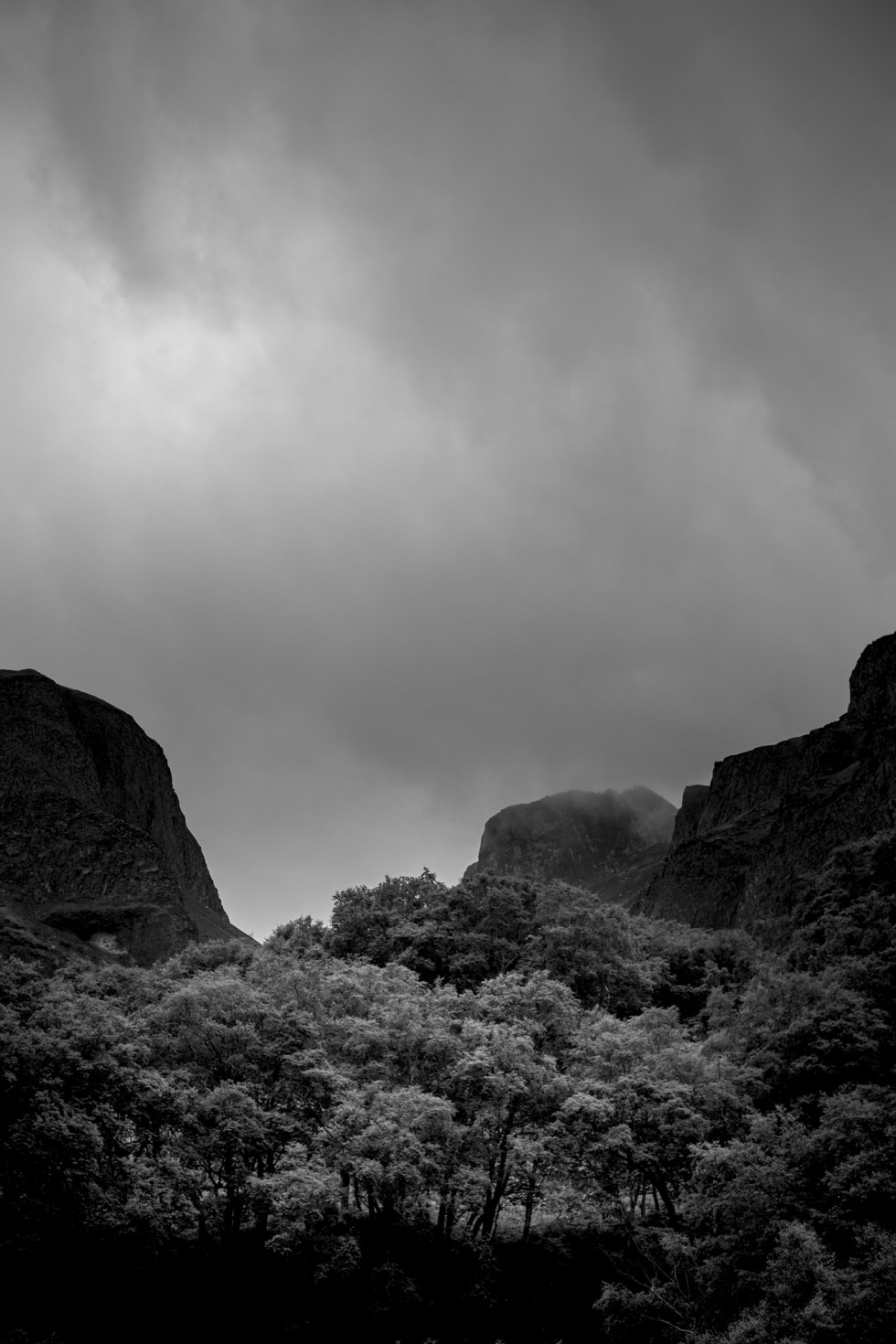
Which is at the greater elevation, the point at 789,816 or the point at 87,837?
the point at 87,837

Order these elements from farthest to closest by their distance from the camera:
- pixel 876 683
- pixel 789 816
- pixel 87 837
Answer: pixel 87 837 < pixel 876 683 < pixel 789 816

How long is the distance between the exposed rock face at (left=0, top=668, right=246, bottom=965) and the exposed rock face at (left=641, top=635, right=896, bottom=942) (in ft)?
235

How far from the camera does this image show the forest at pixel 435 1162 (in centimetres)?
2184

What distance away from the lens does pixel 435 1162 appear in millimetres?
26391

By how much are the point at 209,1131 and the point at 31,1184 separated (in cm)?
619

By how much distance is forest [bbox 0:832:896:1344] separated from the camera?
2184 centimetres

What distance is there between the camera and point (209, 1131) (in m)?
26.6

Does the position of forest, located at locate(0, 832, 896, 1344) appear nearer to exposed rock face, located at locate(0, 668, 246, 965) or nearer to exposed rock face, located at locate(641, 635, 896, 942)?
exposed rock face, located at locate(641, 635, 896, 942)

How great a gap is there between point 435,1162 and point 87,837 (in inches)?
4664

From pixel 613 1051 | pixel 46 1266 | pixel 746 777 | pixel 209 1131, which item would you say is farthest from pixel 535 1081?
pixel 746 777

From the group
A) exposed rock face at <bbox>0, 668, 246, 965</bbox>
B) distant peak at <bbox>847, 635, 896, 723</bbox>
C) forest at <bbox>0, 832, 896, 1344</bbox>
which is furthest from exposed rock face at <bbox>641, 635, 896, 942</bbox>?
exposed rock face at <bbox>0, 668, 246, 965</bbox>

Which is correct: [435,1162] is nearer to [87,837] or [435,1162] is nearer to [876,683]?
[876,683]

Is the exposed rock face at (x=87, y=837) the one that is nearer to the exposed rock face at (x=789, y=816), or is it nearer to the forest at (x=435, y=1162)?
the forest at (x=435, y=1162)

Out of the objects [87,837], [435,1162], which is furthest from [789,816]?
[87,837]
